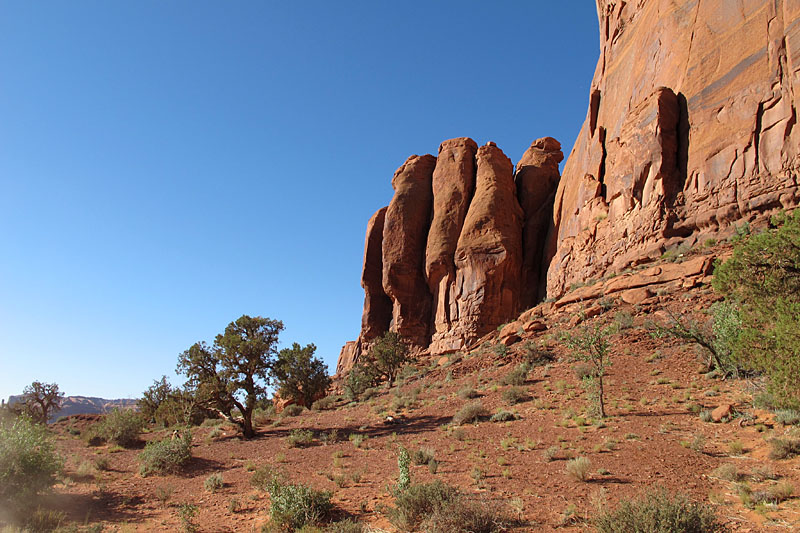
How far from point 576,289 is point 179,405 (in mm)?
23029

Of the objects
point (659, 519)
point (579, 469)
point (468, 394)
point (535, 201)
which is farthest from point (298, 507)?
point (535, 201)

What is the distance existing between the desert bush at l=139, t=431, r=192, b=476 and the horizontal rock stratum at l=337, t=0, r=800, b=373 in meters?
Result: 24.5

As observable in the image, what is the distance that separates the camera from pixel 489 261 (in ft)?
124

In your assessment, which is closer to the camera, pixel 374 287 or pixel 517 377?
pixel 517 377

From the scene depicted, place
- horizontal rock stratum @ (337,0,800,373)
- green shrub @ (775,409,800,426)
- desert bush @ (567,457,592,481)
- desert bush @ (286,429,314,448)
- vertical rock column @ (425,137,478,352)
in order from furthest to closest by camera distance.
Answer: vertical rock column @ (425,137,478,352) → horizontal rock stratum @ (337,0,800,373) → desert bush @ (286,429,314,448) → green shrub @ (775,409,800,426) → desert bush @ (567,457,592,481)

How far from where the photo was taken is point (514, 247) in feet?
126

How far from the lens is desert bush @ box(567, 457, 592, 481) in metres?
9.05

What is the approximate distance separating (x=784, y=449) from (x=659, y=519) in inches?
211

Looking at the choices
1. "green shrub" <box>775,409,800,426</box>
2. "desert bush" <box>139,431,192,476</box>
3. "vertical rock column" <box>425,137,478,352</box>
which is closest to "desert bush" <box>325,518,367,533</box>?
"desert bush" <box>139,431,192,476</box>

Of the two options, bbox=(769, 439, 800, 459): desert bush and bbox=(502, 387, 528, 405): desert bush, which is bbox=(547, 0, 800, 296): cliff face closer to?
bbox=(502, 387, 528, 405): desert bush

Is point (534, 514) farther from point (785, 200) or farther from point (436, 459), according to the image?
point (785, 200)

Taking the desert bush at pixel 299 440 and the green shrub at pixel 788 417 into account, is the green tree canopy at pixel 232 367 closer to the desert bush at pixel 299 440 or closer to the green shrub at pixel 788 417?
the desert bush at pixel 299 440

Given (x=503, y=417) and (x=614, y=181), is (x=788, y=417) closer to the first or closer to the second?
(x=503, y=417)

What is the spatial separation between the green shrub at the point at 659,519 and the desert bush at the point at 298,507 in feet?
15.6
